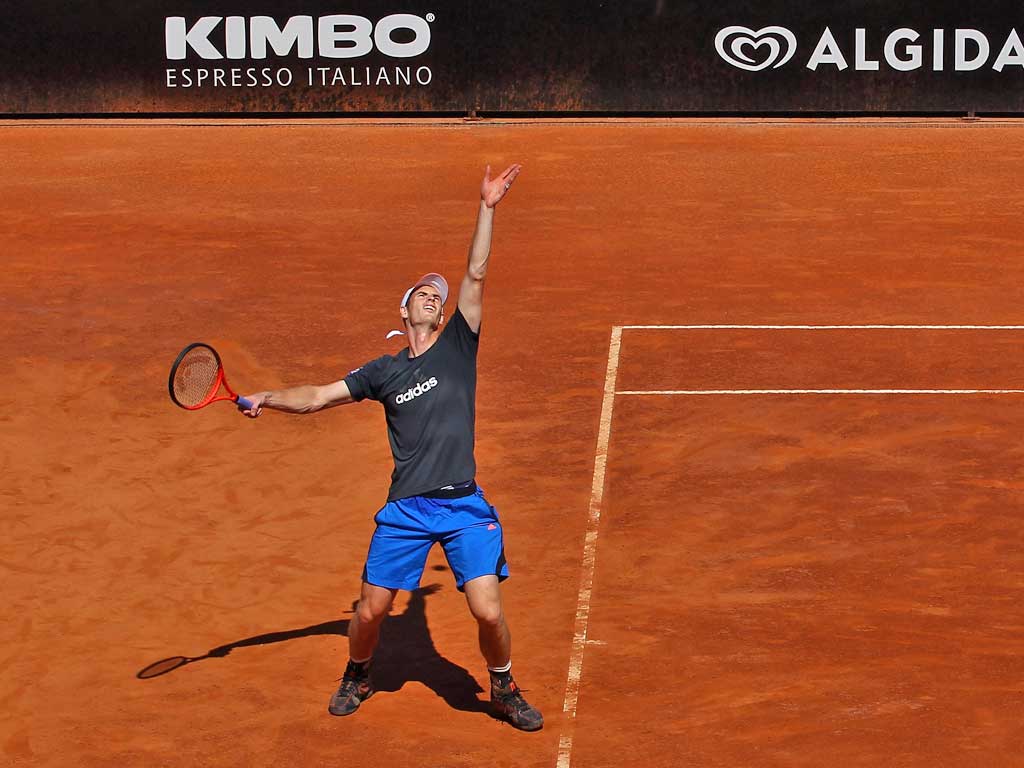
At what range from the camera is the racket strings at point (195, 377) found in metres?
7.66

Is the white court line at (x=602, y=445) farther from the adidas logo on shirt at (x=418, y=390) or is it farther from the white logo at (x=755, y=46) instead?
the white logo at (x=755, y=46)

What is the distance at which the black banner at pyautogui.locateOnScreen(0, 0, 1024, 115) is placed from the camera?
1084 inches

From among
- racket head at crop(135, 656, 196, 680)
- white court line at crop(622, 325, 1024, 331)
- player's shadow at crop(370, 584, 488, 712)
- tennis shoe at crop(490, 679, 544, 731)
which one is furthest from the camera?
white court line at crop(622, 325, 1024, 331)

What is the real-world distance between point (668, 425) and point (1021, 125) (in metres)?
17.0

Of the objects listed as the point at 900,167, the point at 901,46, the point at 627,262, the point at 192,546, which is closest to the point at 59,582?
the point at 192,546

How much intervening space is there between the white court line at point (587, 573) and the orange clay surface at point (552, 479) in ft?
0.20

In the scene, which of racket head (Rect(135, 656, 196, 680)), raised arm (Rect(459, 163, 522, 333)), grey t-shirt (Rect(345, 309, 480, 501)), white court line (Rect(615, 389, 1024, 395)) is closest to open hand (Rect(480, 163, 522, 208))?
raised arm (Rect(459, 163, 522, 333))

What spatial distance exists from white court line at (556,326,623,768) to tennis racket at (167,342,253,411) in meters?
2.15

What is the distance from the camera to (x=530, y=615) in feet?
30.8

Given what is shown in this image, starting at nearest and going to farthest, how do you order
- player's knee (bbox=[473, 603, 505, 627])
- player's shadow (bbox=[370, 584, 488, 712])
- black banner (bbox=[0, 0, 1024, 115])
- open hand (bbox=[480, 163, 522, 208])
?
1. player's knee (bbox=[473, 603, 505, 627])
2. open hand (bbox=[480, 163, 522, 208])
3. player's shadow (bbox=[370, 584, 488, 712])
4. black banner (bbox=[0, 0, 1024, 115])

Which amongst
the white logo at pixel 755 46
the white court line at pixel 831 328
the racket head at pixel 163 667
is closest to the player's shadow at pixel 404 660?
the racket head at pixel 163 667

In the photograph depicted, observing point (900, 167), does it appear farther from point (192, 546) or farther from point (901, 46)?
point (192, 546)

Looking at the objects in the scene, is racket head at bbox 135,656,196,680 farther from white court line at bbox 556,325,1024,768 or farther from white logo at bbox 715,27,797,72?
white logo at bbox 715,27,797,72

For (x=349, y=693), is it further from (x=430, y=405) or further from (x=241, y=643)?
(x=430, y=405)
